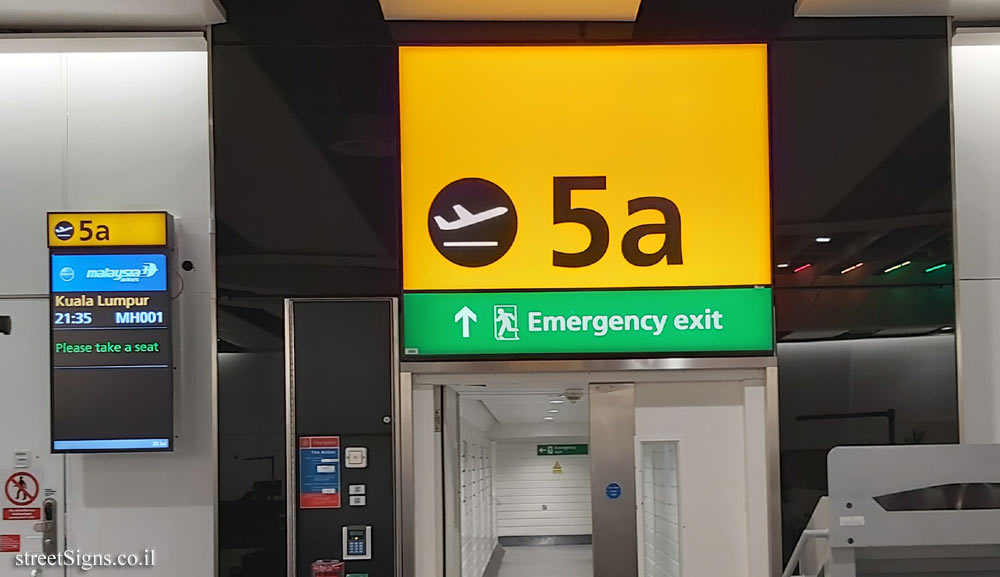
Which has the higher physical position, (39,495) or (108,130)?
(108,130)

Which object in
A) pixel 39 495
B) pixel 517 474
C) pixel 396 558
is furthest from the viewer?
pixel 517 474

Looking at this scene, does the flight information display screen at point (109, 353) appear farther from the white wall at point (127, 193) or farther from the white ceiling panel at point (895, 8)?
the white ceiling panel at point (895, 8)

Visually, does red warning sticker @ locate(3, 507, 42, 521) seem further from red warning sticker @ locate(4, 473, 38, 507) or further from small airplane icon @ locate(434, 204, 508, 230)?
small airplane icon @ locate(434, 204, 508, 230)

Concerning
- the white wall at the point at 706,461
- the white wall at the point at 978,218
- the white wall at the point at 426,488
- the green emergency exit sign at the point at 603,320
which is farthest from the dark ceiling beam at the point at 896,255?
the white wall at the point at 426,488

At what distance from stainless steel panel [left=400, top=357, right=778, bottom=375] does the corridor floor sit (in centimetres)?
740

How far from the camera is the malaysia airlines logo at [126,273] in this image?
6766 mm

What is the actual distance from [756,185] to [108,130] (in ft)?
12.9

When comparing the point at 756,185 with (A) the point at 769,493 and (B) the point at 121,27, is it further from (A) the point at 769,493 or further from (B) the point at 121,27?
(B) the point at 121,27

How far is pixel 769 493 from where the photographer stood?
6.55 metres

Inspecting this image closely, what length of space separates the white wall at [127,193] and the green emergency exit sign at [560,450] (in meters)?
7.96

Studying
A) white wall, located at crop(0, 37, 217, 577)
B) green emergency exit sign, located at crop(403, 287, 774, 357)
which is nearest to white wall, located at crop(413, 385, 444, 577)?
green emergency exit sign, located at crop(403, 287, 774, 357)

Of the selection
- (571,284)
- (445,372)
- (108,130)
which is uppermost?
(108,130)

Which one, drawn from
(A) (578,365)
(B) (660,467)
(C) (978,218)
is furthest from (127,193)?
(C) (978,218)

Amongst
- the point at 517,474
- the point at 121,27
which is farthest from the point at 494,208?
the point at 517,474
